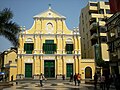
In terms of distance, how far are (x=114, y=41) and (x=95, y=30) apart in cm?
1786

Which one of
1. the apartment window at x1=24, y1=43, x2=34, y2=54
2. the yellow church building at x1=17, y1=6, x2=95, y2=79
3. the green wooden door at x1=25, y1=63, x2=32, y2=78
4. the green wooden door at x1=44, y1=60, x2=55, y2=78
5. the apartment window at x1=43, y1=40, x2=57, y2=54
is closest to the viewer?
the green wooden door at x1=25, y1=63, x2=32, y2=78

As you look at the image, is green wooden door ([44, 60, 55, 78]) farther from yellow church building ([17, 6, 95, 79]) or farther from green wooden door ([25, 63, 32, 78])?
green wooden door ([25, 63, 32, 78])

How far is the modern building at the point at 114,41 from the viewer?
3142 centimetres

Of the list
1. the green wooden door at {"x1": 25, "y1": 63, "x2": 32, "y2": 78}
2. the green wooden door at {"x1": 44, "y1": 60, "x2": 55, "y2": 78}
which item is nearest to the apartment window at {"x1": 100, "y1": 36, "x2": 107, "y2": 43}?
the green wooden door at {"x1": 44, "y1": 60, "x2": 55, "y2": 78}

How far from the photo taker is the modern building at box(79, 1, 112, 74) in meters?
45.5

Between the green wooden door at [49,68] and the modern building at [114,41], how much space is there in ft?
50.9

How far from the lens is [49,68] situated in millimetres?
46500

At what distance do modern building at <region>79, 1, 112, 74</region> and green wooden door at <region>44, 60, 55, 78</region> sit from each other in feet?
30.6

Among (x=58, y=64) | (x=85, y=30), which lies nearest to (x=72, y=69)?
(x=58, y=64)

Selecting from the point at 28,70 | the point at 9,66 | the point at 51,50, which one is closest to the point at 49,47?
the point at 51,50

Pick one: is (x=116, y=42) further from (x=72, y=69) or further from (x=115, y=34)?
(x=72, y=69)

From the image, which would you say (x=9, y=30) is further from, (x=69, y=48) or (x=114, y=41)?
(x=69, y=48)

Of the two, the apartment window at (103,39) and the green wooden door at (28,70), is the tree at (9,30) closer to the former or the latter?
the green wooden door at (28,70)

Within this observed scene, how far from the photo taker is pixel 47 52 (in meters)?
47.0
